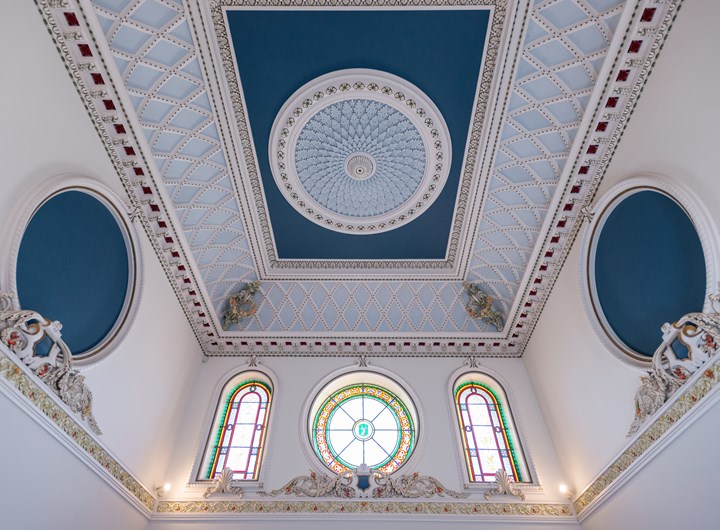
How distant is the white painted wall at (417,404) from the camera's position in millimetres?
9492

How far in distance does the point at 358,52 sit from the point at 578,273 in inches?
235

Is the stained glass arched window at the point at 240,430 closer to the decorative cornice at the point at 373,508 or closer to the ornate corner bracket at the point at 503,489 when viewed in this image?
the decorative cornice at the point at 373,508

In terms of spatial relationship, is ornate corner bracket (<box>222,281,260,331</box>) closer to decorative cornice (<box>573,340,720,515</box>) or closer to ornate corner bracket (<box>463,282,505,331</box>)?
ornate corner bracket (<box>463,282,505,331</box>)

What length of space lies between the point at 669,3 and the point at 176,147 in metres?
8.20

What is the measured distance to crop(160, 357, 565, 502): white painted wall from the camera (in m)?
9.49

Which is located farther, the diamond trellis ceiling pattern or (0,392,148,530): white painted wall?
the diamond trellis ceiling pattern

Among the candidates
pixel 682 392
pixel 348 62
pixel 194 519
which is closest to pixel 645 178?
pixel 682 392

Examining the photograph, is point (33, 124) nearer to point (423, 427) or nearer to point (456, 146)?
point (456, 146)

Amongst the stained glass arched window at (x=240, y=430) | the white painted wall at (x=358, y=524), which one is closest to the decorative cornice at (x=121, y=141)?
the stained glass arched window at (x=240, y=430)

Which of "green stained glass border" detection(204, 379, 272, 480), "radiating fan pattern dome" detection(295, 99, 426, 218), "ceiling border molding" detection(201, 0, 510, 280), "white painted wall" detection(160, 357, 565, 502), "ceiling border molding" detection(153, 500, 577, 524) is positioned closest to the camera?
"ceiling border molding" detection(201, 0, 510, 280)

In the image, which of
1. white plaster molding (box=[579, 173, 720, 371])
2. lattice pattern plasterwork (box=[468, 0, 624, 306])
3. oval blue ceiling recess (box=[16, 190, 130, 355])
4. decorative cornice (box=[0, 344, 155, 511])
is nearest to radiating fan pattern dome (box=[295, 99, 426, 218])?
lattice pattern plasterwork (box=[468, 0, 624, 306])

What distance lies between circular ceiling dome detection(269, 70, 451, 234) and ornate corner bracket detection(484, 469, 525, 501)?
19.5ft

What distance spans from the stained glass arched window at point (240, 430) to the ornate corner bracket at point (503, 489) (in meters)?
4.88

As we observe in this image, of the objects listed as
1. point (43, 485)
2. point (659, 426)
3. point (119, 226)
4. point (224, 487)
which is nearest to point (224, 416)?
point (224, 487)
